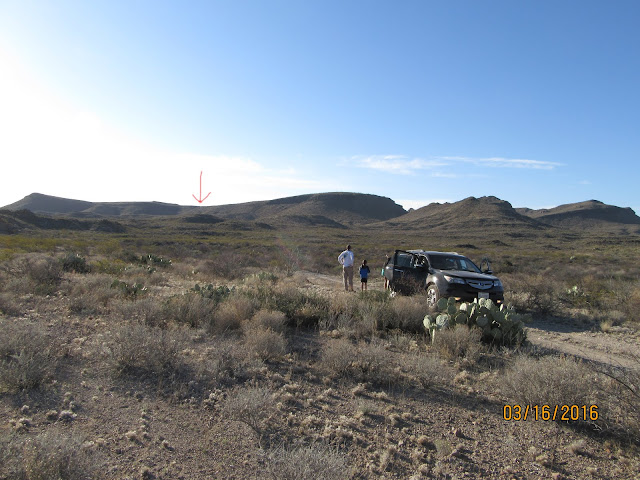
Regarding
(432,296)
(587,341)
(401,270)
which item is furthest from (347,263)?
(587,341)

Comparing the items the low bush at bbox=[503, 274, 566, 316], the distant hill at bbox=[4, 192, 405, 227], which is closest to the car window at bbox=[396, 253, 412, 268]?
the low bush at bbox=[503, 274, 566, 316]

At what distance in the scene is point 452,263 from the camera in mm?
10641

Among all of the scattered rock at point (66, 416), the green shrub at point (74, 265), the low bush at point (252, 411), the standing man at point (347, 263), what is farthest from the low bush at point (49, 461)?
the green shrub at point (74, 265)

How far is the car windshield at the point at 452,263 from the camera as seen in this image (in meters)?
10.4

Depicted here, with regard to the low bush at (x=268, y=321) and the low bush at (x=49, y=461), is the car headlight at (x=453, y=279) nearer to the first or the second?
the low bush at (x=268, y=321)

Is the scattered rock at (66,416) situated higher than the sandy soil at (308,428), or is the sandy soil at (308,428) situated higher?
the scattered rock at (66,416)

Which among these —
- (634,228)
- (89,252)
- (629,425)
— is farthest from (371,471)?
(634,228)

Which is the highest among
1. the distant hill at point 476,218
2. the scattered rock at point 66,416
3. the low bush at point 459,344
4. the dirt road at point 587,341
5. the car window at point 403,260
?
the distant hill at point 476,218

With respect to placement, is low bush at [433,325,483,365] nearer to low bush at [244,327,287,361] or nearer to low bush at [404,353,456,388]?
low bush at [404,353,456,388]

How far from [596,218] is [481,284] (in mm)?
148565

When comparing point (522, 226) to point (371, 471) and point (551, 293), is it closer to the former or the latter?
point (551, 293)

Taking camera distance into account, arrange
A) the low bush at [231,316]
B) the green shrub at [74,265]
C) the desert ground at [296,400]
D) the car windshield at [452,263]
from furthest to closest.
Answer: the green shrub at [74,265]
the car windshield at [452,263]
the low bush at [231,316]
the desert ground at [296,400]

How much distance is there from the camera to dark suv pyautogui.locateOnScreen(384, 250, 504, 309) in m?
9.07

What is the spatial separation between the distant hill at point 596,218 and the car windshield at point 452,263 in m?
130
